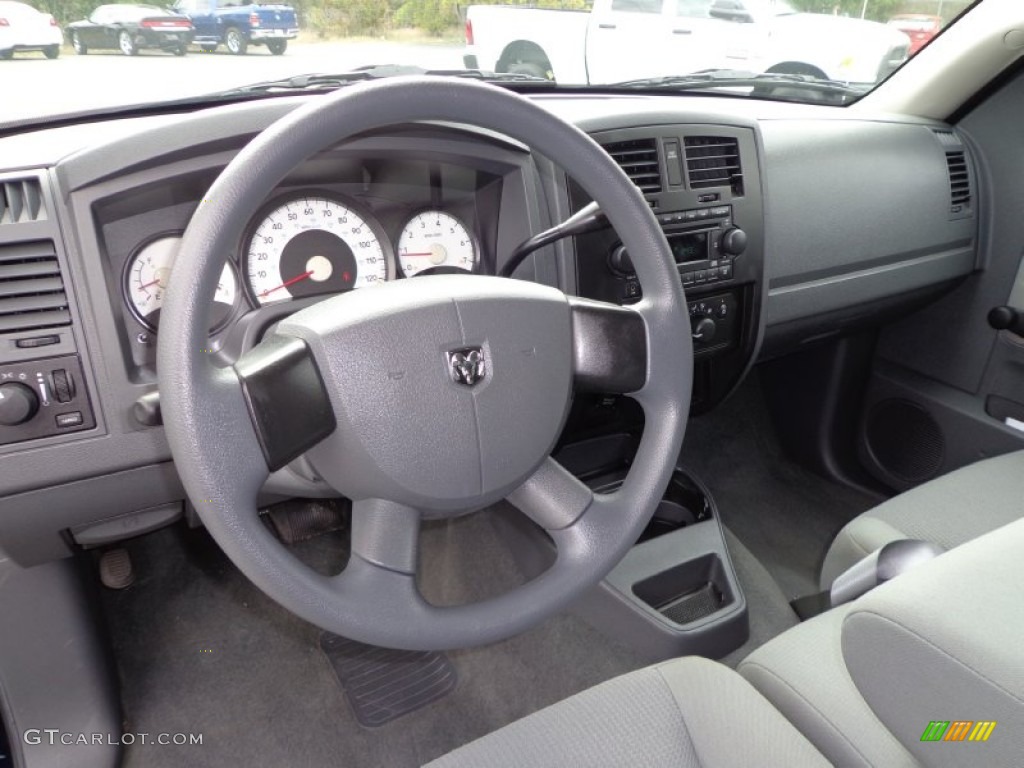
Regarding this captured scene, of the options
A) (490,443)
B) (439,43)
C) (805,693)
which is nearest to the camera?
(490,443)

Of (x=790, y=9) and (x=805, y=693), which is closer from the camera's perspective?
(x=805, y=693)

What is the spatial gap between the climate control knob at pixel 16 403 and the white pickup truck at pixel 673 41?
1.00m

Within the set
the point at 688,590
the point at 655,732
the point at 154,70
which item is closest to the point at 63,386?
the point at 154,70

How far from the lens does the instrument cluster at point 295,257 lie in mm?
1087

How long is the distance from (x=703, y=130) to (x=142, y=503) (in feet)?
3.84

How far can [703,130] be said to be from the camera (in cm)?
152

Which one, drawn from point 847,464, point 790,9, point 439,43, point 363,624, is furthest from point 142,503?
point 847,464

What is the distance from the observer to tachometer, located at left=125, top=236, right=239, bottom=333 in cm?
107

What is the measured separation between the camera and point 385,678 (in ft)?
5.43

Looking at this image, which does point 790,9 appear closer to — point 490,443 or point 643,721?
point 490,443

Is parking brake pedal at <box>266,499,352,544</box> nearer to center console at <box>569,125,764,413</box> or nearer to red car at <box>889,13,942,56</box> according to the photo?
center console at <box>569,125,764,413</box>

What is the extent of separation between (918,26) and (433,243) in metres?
1.45

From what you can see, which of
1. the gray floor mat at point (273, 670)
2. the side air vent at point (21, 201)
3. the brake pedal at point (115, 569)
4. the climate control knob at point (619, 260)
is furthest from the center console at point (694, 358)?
the brake pedal at point (115, 569)

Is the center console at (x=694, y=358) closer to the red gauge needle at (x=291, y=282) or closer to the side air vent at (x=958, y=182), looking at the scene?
the red gauge needle at (x=291, y=282)
